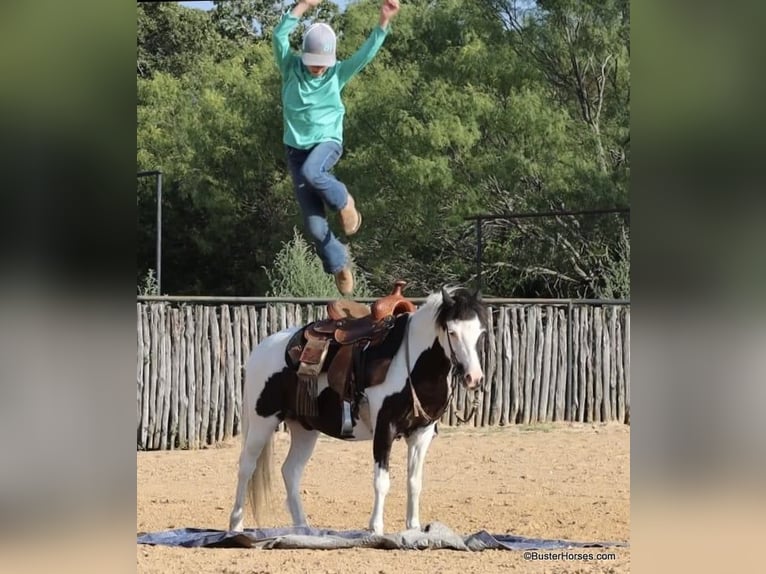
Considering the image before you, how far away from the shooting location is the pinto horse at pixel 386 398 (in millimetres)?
6531

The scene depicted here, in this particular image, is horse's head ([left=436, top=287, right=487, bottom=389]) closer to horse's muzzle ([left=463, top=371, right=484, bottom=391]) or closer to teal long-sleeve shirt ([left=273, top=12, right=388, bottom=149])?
horse's muzzle ([left=463, top=371, right=484, bottom=391])

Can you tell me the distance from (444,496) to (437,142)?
270cm

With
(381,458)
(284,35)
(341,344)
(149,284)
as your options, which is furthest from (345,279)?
(149,284)

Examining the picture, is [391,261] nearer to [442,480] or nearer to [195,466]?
[442,480]

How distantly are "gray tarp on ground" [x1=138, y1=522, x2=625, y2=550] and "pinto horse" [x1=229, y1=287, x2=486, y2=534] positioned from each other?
4.9 inches

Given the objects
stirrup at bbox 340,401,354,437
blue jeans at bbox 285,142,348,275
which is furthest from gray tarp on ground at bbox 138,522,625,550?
blue jeans at bbox 285,142,348,275

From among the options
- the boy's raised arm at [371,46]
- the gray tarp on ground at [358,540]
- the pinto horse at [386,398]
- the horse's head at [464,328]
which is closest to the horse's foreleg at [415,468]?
the pinto horse at [386,398]

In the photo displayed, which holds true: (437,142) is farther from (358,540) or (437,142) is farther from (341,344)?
(358,540)

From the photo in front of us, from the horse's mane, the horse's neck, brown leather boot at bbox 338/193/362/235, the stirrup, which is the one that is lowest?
the stirrup

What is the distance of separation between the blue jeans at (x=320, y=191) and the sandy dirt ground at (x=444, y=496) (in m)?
1.70

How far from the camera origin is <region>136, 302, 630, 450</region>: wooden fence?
1034 centimetres

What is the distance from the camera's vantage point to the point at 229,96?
8273 mm

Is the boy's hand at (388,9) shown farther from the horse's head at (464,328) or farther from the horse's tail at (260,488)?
the horse's tail at (260,488)
